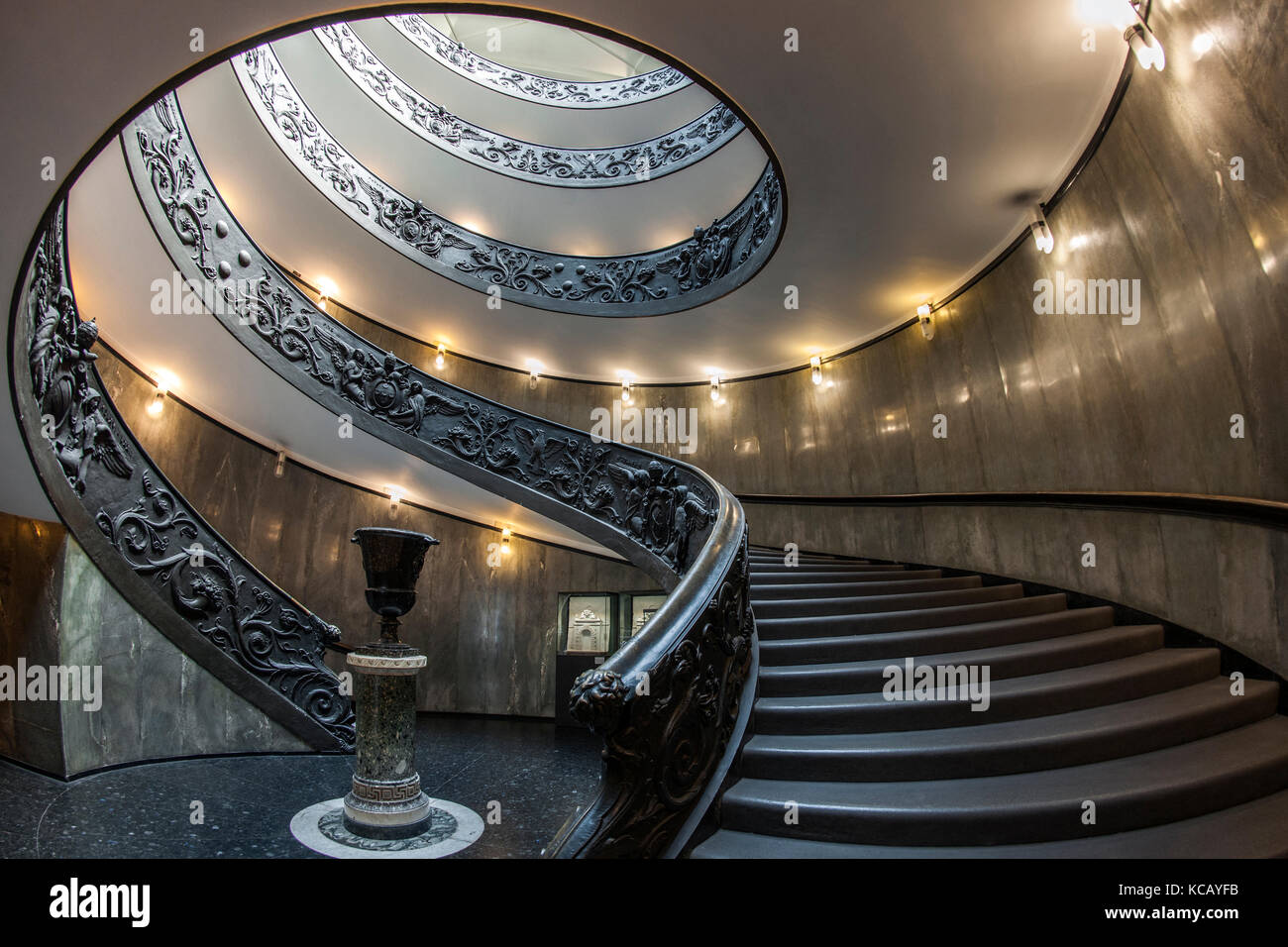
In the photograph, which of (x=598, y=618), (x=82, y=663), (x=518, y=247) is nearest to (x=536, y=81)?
(x=518, y=247)

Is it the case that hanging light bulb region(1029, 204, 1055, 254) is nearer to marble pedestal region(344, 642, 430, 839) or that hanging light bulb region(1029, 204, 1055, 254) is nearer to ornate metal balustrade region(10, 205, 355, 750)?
marble pedestal region(344, 642, 430, 839)

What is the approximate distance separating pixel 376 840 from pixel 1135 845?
372 cm

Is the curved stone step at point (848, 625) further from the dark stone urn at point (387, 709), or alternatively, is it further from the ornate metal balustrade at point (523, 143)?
the ornate metal balustrade at point (523, 143)

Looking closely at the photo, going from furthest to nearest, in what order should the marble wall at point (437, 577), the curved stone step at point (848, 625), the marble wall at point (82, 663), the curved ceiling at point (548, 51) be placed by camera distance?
the curved ceiling at point (548, 51)
the marble wall at point (437, 577)
the marble wall at point (82, 663)
the curved stone step at point (848, 625)

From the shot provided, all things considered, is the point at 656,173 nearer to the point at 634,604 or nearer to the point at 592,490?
the point at 592,490

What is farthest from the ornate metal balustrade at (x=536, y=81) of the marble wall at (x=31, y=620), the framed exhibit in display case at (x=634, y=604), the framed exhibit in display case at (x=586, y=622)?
the marble wall at (x=31, y=620)

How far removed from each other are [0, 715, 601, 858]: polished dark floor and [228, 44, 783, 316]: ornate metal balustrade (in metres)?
5.58

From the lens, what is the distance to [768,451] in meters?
9.38

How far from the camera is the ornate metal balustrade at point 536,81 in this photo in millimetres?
9945

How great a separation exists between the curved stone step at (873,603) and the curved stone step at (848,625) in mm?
100

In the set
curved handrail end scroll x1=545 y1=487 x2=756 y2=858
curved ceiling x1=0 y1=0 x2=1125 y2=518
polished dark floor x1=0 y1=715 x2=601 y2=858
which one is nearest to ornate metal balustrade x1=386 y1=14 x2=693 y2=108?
curved ceiling x1=0 y1=0 x2=1125 y2=518

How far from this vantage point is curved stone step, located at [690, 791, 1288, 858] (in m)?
2.13

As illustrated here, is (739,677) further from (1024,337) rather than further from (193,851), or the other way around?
(1024,337)

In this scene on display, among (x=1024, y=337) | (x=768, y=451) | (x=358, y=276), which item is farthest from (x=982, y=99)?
(x=358, y=276)
